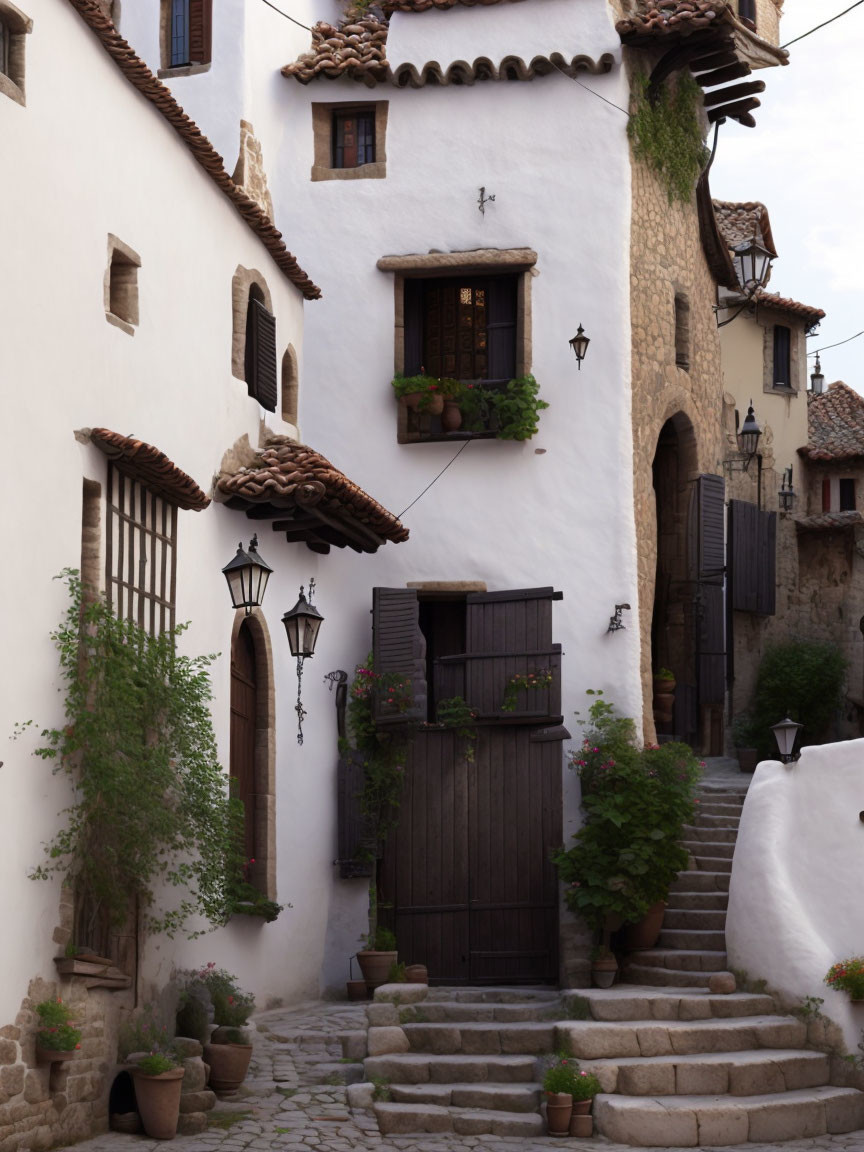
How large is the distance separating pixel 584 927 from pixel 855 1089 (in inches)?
155

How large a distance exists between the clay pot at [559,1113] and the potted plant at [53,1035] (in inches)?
123

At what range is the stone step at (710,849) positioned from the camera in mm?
15164

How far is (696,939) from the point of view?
14.2 meters

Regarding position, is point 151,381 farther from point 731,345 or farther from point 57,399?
point 731,345

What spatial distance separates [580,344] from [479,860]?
196 inches

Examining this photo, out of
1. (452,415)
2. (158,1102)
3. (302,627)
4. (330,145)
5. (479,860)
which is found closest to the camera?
(158,1102)

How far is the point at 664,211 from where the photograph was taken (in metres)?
17.2

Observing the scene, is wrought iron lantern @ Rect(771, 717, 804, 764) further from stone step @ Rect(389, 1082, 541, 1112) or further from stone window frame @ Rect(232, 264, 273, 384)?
stone window frame @ Rect(232, 264, 273, 384)

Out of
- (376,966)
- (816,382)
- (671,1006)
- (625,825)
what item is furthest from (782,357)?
(671,1006)

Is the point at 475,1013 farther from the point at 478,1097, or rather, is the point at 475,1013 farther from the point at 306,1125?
the point at 306,1125

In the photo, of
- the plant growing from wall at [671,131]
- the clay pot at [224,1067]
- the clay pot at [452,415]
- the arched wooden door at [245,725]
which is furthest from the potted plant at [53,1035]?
the plant growing from wall at [671,131]

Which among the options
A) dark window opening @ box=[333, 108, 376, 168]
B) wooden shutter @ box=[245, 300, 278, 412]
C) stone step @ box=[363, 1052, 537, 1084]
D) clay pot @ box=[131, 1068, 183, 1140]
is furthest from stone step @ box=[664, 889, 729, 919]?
dark window opening @ box=[333, 108, 376, 168]

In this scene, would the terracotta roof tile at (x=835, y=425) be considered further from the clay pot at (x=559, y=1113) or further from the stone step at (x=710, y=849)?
the clay pot at (x=559, y=1113)

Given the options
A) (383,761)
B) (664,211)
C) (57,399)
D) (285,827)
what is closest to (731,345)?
(664,211)
